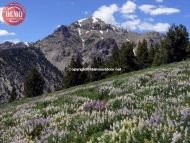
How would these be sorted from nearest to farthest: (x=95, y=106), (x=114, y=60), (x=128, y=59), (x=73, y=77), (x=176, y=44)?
(x=95, y=106) < (x=176, y=44) < (x=128, y=59) < (x=114, y=60) < (x=73, y=77)

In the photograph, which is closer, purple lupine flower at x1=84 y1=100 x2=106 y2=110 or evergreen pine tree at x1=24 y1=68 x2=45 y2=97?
purple lupine flower at x1=84 y1=100 x2=106 y2=110

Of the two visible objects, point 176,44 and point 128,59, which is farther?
point 128,59

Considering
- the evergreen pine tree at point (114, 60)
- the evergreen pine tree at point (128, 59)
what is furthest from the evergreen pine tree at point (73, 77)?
the evergreen pine tree at point (128, 59)

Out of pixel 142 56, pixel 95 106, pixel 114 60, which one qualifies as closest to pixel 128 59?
pixel 142 56

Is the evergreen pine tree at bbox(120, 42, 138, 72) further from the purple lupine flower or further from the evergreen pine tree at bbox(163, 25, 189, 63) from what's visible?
the purple lupine flower

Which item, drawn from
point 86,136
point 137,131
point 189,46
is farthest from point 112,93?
point 189,46

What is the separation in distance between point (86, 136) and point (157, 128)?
187 cm

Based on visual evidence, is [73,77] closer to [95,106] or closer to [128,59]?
[128,59]

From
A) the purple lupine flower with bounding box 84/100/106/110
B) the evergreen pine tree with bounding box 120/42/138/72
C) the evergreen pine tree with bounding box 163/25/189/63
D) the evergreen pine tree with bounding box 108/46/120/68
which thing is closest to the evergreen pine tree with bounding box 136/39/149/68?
the evergreen pine tree with bounding box 120/42/138/72

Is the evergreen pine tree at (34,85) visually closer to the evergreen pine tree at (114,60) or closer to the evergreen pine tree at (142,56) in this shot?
the evergreen pine tree at (114,60)

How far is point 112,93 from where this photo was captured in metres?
18.0

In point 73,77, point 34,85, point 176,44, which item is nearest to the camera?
point 176,44

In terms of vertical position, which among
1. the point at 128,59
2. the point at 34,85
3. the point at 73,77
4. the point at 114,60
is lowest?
the point at 34,85

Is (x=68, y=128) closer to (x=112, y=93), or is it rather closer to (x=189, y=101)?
(x=189, y=101)
